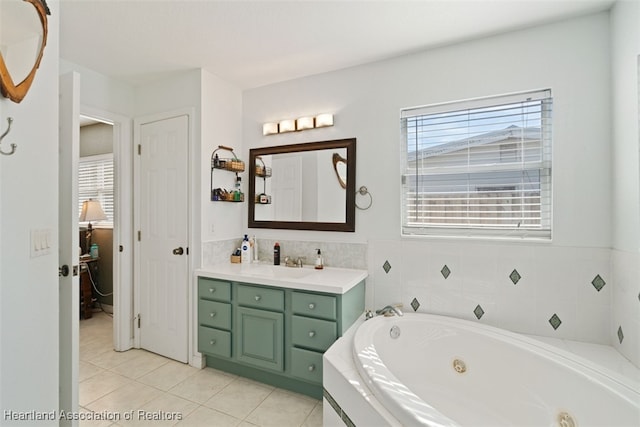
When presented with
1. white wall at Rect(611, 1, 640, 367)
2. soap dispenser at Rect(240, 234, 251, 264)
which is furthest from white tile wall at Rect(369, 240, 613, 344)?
soap dispenser at Rect(240, 234, 251, 264)

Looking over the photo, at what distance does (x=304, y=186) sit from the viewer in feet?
8.94

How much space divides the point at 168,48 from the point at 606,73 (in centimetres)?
293

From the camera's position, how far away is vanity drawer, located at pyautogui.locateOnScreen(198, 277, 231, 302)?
2395mm

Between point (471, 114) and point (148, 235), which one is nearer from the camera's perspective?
point (471, 114)

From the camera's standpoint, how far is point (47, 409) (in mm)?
1266

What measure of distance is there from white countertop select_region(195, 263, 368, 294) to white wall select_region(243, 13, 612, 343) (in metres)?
0.28

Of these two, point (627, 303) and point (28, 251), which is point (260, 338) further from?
point (627, 303)

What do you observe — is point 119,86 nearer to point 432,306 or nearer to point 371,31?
point 371,31

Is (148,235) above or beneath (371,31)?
beneath

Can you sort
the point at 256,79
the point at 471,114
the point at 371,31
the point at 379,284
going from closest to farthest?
the point at 371,31 < the point at 471,114 < the point at 379,284 < the point at 256,79

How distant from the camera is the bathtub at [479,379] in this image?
1.30 m

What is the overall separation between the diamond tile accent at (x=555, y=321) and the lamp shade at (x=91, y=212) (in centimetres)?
456

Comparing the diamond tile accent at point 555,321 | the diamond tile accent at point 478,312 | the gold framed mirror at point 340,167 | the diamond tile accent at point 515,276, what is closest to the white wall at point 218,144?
the gold framed mirror at point 340,167

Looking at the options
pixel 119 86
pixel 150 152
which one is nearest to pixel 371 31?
pixel 150 152
